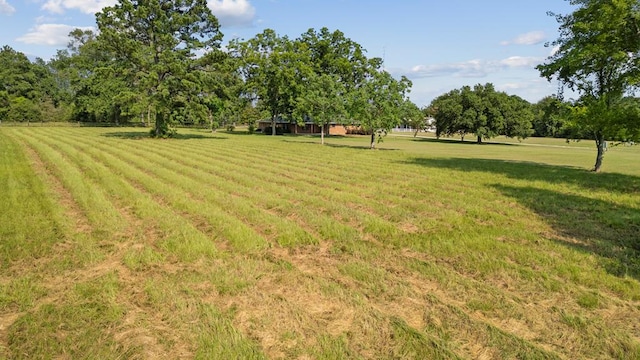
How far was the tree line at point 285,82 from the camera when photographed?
13742mm

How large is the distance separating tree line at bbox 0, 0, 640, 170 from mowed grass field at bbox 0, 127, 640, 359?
6.83 m

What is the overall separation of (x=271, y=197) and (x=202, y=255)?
430cm

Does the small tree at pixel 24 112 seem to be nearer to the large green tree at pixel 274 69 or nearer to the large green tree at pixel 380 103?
the large green tree at pixel 274 69

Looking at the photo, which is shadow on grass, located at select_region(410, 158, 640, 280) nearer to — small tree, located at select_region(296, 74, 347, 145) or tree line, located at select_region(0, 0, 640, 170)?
tree line, located at select_region(0, 0, 640, 170)

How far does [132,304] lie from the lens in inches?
161

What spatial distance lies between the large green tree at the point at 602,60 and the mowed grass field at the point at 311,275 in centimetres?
272

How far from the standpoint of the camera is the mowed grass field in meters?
3.42

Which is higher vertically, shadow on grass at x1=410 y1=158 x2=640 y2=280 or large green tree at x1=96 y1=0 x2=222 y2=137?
large green tree at x1=96 y1=0 x2=222 y2=137

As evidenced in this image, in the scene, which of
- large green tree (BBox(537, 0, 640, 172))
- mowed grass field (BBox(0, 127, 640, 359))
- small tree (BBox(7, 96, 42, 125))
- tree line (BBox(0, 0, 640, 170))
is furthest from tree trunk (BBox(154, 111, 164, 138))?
small tree (BBox(7, 96, 42, 125))

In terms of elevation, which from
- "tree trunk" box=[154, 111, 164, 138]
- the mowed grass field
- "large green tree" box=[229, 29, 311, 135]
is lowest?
the mowed grass field

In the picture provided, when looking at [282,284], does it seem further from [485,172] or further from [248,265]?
[485,172]

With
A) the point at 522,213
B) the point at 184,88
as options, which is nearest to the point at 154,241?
the point at 522,213

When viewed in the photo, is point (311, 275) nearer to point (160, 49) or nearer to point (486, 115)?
point (160, 49)

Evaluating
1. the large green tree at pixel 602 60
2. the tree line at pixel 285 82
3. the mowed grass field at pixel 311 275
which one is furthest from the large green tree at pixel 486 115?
the mowed grass field at pixel 311 275
